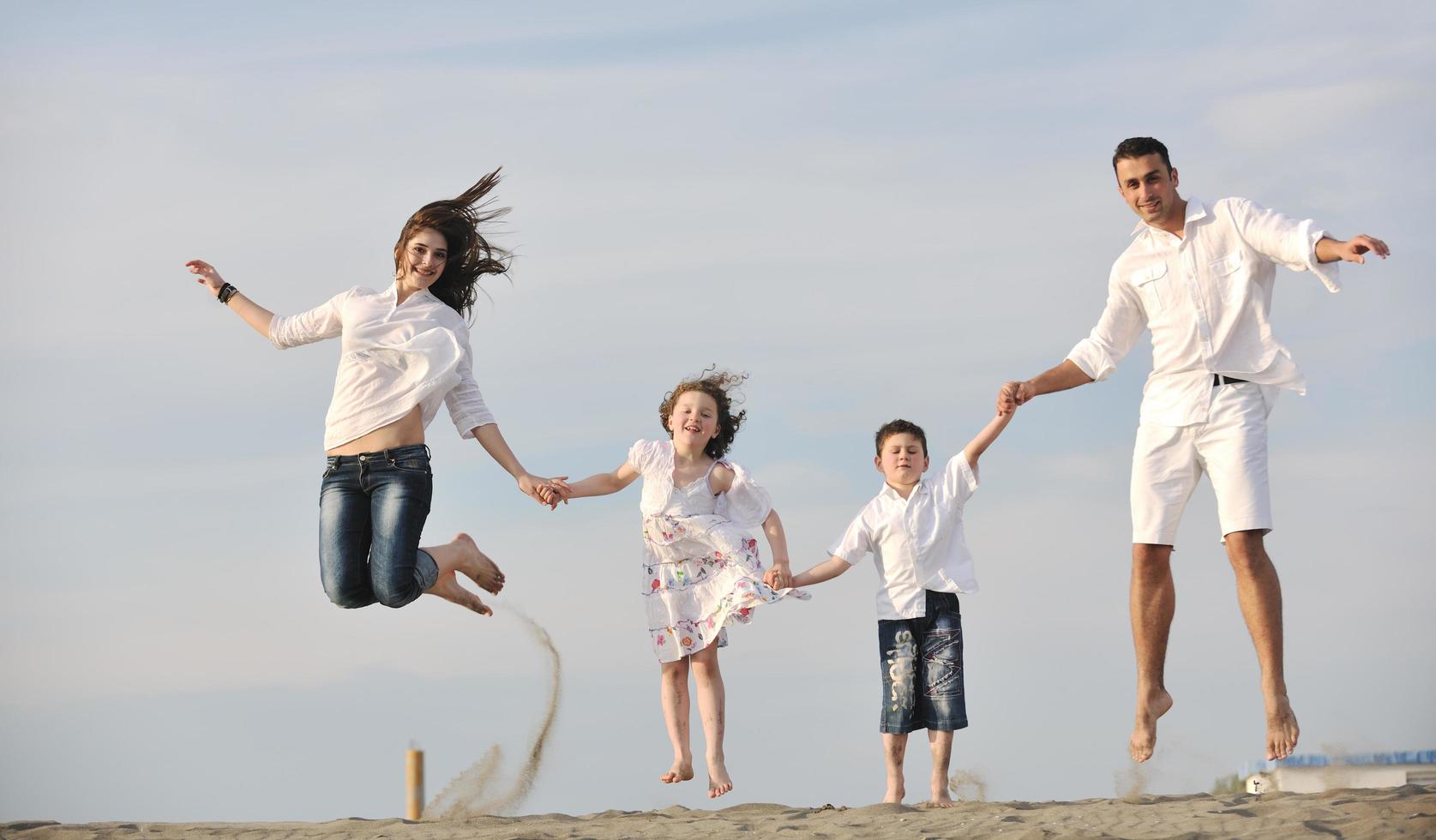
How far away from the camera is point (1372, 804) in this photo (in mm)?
6715

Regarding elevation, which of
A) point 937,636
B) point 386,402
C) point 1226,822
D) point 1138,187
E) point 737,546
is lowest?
point 1226,822

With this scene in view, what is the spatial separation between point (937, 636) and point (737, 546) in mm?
1192

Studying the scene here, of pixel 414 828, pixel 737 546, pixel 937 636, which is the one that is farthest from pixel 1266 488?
pixel 414 828

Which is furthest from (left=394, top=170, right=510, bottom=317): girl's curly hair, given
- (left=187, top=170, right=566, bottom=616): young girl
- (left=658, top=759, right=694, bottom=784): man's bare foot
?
(left=658, top=759, right=694, bottom=784): man's bare foot

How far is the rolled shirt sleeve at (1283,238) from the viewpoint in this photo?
6883mm

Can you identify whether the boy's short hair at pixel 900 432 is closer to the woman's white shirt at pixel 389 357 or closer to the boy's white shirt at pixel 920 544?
the boy's white shirt at pixel 920 544

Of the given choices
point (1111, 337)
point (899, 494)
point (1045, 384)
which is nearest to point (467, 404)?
point (899, 494)

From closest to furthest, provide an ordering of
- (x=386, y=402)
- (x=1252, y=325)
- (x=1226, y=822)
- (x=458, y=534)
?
(x=1226, y=822) < (x=1252, y=325) < (x=386, y=402) < (x=458, y=534)

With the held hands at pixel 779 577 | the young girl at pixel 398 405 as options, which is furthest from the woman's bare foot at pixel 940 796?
the young girl at pixel 398 405

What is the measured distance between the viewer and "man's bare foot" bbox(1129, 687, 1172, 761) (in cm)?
741

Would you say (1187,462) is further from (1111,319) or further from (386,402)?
(386,402)

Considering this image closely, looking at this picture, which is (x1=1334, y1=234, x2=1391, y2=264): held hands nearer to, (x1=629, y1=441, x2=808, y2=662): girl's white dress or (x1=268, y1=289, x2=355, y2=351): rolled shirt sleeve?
(x1=629, y1=441, x2=808, y2=662): girl's white dress

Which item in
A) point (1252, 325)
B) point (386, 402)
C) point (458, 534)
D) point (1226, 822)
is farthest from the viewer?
point (458, 534)

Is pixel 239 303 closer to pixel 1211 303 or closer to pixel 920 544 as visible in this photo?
pixel 920 544
